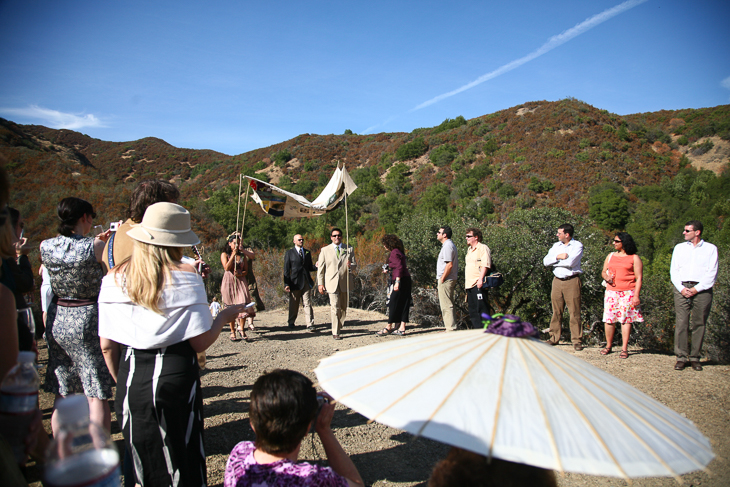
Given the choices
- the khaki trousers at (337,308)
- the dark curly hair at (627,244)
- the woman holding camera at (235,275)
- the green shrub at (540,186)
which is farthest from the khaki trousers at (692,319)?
the green shrub at (540,186)

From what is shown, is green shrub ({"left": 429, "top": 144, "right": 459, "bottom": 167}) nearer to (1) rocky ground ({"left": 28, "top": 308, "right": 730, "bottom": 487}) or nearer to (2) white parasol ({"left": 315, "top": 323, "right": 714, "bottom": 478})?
(1) rocky ground ({"left": 28, "top": 308, "right": 730, "bottom": 487})

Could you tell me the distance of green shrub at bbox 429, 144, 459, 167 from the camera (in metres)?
44.8

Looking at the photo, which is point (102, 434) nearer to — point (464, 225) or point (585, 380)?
point (585, 380)

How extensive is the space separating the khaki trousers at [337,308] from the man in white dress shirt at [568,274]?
3.53 metres

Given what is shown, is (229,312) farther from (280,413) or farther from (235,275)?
(235,275)

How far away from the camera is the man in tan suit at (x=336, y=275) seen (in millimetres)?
7262

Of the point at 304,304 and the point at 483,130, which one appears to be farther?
the point at 483,130

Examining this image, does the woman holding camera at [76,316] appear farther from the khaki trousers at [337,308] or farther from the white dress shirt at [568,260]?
the white dress shirt at [568,260]

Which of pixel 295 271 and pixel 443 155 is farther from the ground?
pixel 443 155

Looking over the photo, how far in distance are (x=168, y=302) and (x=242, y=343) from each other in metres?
5.72

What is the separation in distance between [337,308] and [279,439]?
5741 millimetres

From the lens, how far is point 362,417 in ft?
13.3

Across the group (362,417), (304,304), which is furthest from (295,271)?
(362,417)

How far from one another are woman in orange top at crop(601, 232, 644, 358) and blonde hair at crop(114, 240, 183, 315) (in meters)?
5.93
